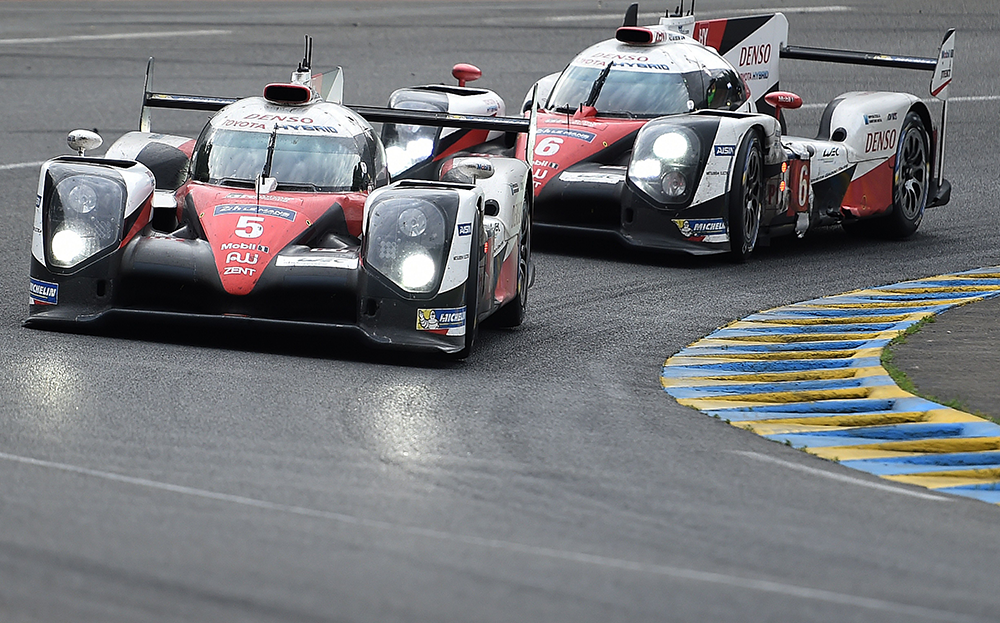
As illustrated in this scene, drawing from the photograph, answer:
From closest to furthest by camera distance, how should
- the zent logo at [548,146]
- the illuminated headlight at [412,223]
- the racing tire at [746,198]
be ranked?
the illuminated headlight at [412,223], the racing tire at [746,198], the zent logo at [548,146]

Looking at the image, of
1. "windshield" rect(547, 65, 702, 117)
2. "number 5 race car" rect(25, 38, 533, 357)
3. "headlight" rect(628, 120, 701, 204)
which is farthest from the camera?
"windshield" rect(547, 65, 702, 117)

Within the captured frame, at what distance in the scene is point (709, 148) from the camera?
1192cm

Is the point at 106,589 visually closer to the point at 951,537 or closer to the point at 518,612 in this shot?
the point at 518,612

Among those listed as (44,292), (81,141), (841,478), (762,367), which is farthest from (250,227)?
(841,478)

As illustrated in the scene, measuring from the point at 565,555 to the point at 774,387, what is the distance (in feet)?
10.4

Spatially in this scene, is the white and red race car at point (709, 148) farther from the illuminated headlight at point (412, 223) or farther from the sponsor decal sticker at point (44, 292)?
the sponsor decal sticker at point (44, 292)

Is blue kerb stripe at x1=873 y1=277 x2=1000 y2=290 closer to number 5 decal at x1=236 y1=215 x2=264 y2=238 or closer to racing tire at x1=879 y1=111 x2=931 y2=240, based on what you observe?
racing tire at x1=879 y1=111 x2=931 y2=240

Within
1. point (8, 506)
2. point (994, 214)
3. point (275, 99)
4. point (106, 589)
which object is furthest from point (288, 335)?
point (994, 214)

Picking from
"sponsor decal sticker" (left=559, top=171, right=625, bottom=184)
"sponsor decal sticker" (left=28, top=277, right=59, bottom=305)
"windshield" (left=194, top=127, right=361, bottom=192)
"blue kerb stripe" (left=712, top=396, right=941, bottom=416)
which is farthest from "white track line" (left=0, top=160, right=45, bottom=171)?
"blue kerb stripe" (left=712, top=396, right=941, bottom=416)

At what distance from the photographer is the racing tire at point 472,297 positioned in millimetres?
8398

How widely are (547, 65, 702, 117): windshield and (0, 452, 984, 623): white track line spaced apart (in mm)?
7811

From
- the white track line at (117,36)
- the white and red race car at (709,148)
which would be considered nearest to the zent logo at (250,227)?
the white and red race car at (709,148)

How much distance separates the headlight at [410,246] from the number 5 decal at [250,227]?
23.0 inches

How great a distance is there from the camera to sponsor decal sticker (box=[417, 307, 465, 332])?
8266 mm
